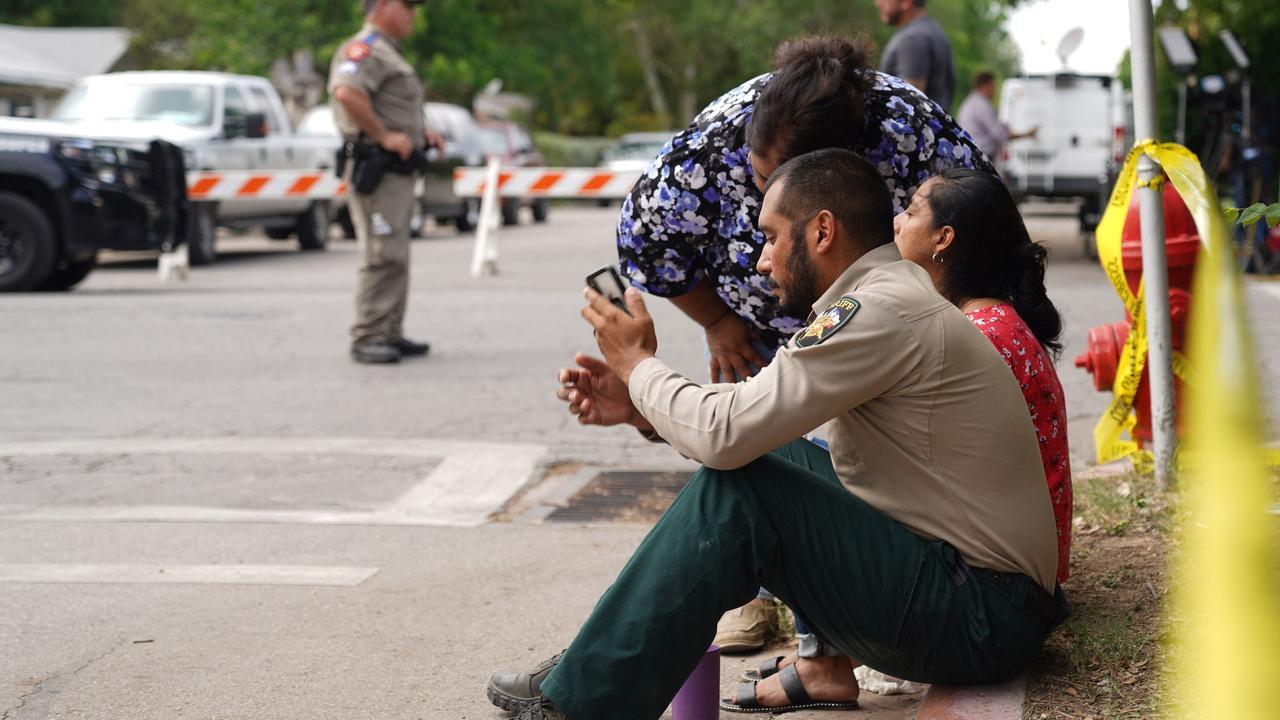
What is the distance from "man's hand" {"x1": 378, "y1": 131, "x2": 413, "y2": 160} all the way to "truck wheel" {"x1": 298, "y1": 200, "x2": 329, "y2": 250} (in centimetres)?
1033

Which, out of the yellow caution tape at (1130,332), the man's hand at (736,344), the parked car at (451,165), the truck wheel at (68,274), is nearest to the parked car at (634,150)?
the parked car at (451,165)

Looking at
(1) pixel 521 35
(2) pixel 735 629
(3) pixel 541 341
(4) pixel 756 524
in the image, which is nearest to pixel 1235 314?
(4) pixel 756 524

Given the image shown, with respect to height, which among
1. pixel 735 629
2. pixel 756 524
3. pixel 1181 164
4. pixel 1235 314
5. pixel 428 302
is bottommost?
pixel 428 302

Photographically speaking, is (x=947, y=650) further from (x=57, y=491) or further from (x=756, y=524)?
(x=57, y=491)

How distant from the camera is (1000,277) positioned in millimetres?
3193

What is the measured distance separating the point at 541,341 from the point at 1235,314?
8413 mm

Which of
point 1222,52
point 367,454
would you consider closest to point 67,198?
point 367,454

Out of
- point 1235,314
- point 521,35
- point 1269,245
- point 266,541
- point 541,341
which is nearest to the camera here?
point 1235,314

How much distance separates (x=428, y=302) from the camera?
11461 millimetres

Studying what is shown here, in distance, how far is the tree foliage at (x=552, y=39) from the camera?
34000mm

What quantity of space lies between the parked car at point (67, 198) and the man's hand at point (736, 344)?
31.1 ft

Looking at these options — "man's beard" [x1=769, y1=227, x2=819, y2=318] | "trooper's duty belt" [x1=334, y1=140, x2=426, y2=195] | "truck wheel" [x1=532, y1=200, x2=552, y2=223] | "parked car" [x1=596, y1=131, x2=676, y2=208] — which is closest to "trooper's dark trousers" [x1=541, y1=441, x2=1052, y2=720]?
"man's beard" [x1=769, y1=227, x2=819, y2=318]

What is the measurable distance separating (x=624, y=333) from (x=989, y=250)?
0.90 metres

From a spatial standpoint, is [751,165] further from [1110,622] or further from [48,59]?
[48,59]
